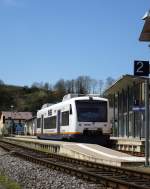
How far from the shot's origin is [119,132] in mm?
41906

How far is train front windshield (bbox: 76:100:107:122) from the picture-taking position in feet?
105

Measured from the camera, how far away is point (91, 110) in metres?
32.5

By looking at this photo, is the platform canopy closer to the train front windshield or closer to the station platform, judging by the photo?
the station platform

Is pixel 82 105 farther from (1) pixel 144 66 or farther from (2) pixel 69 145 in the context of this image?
(1) pixel 144 66

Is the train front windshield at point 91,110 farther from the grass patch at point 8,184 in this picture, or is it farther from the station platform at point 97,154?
the grass patch at point 8,184

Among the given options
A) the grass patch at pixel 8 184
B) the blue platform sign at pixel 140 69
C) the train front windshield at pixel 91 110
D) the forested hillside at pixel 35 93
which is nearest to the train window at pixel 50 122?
the train front windshield at pixel 91 110

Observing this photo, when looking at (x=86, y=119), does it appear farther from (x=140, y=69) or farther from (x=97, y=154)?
(x=140, y=69)

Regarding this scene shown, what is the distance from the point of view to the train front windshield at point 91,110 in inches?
1265

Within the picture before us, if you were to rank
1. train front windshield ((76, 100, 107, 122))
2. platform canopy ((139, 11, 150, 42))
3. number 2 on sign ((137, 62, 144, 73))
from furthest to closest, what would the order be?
train front windshield ((76, 100, 107, 122)), platform canopy ((139, 11, 150, 42)), number 2 on sign ((137, 62, 144, 73))

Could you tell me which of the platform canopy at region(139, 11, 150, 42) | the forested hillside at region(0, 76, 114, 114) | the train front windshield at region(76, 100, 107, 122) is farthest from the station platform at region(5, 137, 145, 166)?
the forested hillside at region(0, 76, 114, 114)

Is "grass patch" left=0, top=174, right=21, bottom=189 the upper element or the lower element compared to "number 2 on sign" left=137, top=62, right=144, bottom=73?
lower

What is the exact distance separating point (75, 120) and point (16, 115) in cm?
10413

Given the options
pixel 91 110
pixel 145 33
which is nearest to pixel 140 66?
pixel 145 33

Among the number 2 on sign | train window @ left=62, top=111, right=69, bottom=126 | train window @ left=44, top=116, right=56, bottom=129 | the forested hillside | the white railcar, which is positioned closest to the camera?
the number 2 on sign
